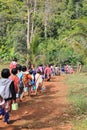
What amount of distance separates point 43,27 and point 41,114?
30779 millimetres

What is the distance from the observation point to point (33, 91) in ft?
39.8

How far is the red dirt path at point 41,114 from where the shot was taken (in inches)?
284

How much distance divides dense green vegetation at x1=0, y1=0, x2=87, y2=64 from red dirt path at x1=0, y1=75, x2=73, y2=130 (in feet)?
51.8

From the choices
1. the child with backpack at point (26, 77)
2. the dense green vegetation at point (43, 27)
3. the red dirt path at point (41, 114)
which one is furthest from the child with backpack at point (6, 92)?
the dense green vegetation at point (43, 27)

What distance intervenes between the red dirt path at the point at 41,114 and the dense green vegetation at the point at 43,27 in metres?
15.8

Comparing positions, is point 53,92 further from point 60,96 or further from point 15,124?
point 15,124

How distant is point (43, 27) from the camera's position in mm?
38688

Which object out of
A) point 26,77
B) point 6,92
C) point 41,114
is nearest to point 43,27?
point 26,77

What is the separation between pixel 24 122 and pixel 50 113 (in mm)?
1242

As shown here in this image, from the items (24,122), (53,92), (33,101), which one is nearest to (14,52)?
(53,92)

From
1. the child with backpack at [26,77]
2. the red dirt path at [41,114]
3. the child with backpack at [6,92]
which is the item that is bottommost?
the red dirt path at [41,114]

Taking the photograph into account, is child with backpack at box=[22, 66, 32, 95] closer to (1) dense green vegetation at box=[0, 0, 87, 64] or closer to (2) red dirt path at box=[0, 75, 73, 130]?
(2) red dirt path at box=[0, 75, 73, 130]

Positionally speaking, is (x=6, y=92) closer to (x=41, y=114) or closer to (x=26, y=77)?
(x=41, y=114)

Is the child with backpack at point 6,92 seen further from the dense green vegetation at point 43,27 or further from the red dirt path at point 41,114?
the dense green vegetation at point 43,27
